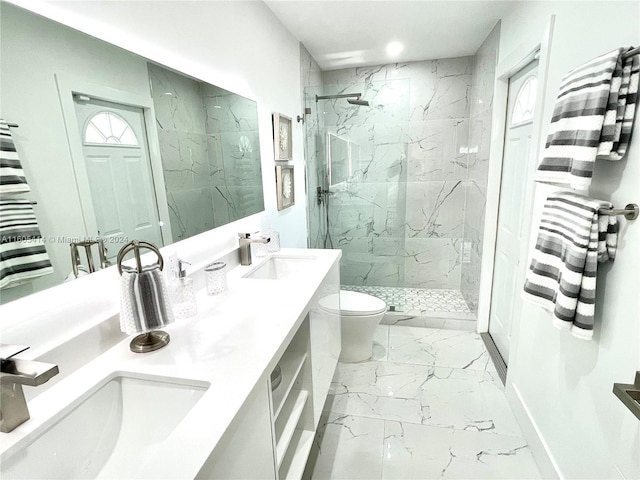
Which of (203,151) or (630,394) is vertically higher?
(203,151)

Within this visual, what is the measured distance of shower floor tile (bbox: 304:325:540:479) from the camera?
63.1 inches

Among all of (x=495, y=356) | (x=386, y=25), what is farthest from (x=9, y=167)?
(x=495, y=356)

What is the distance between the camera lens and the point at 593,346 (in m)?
1.17

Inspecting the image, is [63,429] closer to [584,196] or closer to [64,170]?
[64,170]

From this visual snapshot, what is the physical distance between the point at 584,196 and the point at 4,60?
A: 5.96 ft

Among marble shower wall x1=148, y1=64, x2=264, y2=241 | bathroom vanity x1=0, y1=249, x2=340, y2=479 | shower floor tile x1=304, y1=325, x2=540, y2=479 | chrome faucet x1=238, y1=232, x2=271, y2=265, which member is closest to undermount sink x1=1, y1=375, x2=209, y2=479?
bathroom vanity x1=0, y1=249, x2=340, y2=479

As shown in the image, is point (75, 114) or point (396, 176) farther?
point (396, 176)

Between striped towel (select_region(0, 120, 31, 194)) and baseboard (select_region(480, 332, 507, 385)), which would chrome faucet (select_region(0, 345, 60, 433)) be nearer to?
striped towel (select_region(0, 120, 31, 194))

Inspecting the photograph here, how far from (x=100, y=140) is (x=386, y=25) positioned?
2.20 meters

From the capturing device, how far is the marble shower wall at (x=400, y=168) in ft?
10.5

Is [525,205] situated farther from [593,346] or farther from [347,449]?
[347,449]

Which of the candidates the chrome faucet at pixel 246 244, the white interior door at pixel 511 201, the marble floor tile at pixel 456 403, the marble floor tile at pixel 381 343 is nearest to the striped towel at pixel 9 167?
the chrome faucet at pixel 246 244

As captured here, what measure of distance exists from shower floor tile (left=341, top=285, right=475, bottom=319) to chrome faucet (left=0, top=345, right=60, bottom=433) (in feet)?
8.93

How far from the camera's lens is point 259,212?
82.8 inches
